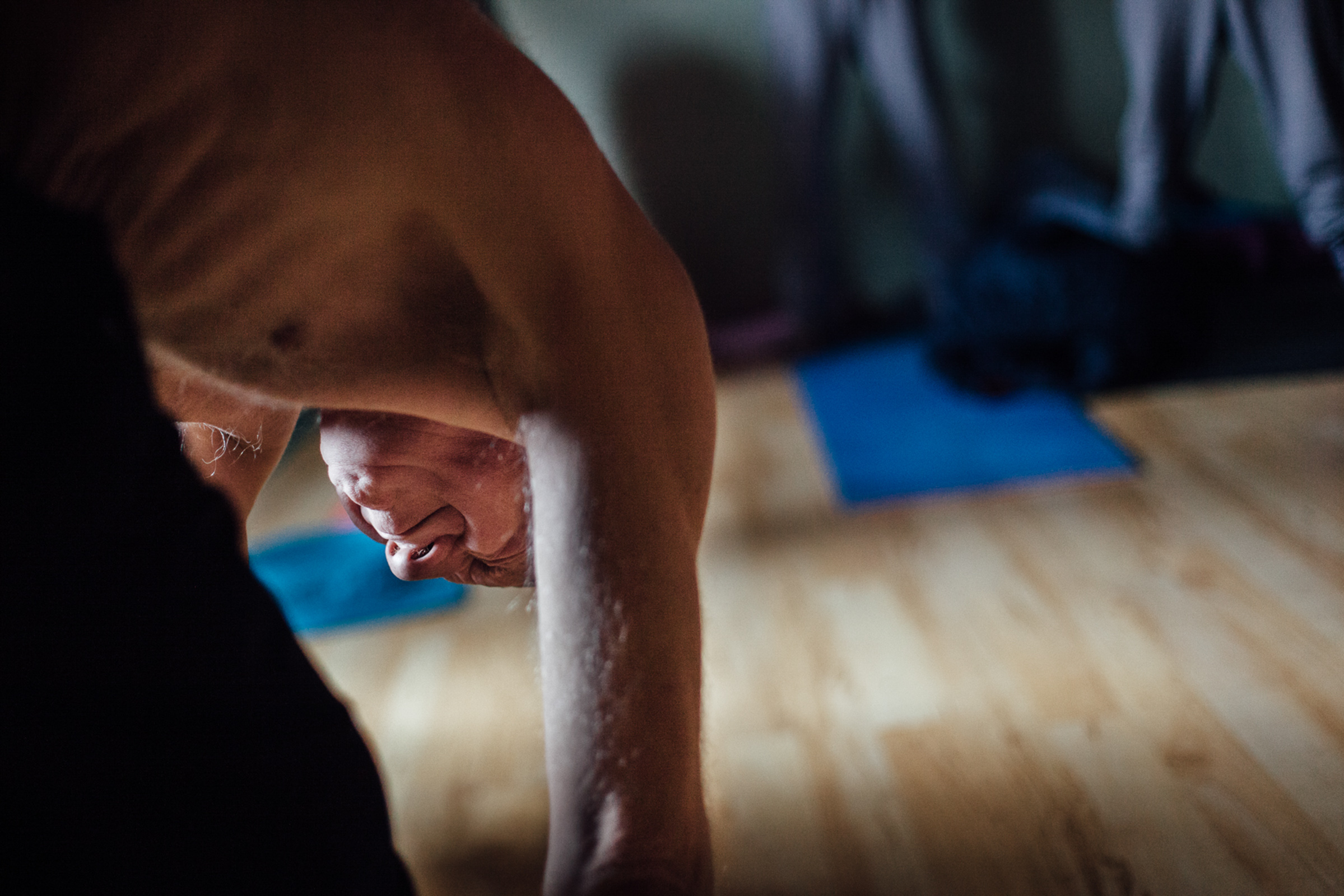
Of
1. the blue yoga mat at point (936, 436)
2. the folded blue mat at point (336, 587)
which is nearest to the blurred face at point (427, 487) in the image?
the folded blue mat at point (336, 587)

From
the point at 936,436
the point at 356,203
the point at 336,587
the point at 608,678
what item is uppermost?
the point at 356,203

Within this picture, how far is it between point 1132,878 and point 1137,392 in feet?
4.24

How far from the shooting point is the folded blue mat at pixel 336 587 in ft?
4.41

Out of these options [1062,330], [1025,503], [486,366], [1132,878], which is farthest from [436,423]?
[1062,330]

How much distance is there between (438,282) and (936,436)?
1533mm

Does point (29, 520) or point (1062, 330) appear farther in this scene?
point (1062, 330)

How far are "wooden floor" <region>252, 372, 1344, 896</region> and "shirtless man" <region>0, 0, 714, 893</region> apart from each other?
0.05 meters

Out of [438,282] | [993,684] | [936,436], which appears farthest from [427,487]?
[936,436]

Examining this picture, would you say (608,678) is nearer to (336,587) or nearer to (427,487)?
(427,487)

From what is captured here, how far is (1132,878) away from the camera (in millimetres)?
532

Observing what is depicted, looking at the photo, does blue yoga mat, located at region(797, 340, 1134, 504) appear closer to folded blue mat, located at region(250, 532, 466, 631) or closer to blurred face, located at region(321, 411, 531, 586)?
folded blue mat, located at region(250, 532, 466, 631)

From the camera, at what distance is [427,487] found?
26 cm

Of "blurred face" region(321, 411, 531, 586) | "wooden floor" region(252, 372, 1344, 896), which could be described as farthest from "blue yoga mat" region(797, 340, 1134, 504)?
"blurred face" region(321, 411, 531, 586)

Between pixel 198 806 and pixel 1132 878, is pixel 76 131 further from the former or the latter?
pixel 1132 878
